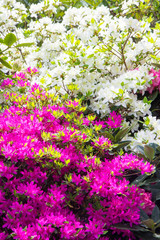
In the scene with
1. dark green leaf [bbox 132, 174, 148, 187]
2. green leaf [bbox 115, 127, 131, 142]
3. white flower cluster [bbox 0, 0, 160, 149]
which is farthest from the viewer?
white flower cluster [bbox 0, 0, 160, 149]

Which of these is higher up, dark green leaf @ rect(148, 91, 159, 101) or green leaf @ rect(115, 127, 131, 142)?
dark green leaf @ rect(148, 91, 159, 101)

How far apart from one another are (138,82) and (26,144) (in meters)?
0.92

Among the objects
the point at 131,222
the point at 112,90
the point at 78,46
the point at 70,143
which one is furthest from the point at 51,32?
the point at 131,222

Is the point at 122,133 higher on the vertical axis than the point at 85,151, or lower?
higher

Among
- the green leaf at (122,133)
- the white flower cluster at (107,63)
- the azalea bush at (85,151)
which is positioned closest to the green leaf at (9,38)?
the azalea bush at (85,151)

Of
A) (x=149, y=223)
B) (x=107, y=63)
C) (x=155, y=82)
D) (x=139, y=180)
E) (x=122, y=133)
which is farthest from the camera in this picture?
(x=107, y=63)

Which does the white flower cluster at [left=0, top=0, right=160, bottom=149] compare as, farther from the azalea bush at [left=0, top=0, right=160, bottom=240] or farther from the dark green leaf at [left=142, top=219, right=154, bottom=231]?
the dark green leaf at [left=142, top=219, right=154, bottom=231]

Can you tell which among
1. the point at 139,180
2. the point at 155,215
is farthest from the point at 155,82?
the point at 155,215

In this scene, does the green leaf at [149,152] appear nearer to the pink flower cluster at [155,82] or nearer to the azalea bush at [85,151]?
the azalea bush at [85,151]

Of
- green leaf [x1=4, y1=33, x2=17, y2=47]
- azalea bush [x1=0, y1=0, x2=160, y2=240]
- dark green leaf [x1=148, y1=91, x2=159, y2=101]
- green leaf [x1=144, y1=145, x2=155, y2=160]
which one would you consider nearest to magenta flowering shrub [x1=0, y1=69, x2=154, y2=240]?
azalea bush [x1=0, y1=0, x2=160, y2=240]

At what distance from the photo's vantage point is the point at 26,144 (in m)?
1.32

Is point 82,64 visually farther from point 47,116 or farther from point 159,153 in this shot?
point 159,153

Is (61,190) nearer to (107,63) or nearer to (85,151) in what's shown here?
(85,151)

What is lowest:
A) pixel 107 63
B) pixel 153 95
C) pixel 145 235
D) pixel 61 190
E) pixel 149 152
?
pixel 145 235
